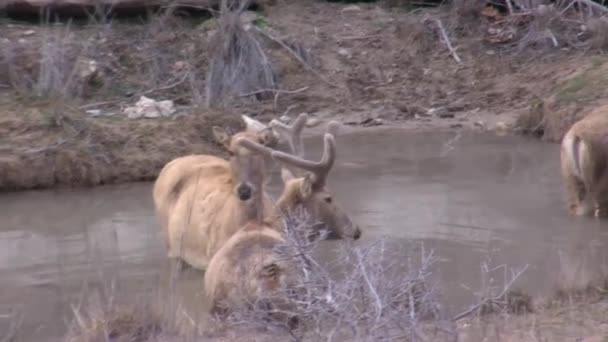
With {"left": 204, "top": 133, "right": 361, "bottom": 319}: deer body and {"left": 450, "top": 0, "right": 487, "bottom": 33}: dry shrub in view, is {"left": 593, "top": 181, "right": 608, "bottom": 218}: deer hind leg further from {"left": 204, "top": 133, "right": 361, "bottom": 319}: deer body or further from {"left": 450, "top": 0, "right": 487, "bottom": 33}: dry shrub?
{"left": 450, "top": 0, "right": 487, "bottom": 33}: dry shrub

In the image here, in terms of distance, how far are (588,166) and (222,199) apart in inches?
128

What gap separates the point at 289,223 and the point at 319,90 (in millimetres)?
10331

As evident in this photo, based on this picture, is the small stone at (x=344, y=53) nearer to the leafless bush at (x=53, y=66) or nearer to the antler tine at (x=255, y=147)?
the leafless bush at (x=53, y=66)

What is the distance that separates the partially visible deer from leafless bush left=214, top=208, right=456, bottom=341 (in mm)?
2647

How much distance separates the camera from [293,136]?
34.1ft

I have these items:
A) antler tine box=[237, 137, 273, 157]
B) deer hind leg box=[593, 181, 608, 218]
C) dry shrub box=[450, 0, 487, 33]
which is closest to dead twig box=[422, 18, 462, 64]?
dry shrub box=[450, 0, 487, 33]

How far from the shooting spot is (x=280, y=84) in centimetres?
1744

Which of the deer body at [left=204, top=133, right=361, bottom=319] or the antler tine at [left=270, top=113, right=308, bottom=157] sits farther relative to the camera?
the antler tine at [left=270, top=113, right=308, bottom=157]

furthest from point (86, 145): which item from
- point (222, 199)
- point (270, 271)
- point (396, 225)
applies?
point (270, 271)

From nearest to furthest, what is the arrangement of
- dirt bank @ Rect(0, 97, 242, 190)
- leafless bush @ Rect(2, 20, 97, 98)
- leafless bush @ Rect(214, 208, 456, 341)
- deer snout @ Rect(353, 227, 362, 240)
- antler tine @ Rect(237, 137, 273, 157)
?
leafless bush @ Rect(214, 208, 456, 341) < antler tine @ Rect(237, 137, 273, 157) < deer snout @ Rect(353, 227, 362, 240) < dirt bank @ Rect(0, 97, 242, 190) < leafless bush @ Rect(2, 20, 97, 98)

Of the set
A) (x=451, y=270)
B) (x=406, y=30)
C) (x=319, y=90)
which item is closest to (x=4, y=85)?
(x=319, y=90)

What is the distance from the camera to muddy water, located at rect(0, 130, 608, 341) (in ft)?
31.1

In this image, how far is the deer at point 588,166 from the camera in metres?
11.4

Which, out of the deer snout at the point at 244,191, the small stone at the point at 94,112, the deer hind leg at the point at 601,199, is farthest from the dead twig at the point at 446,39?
the deer snout at the point at 244,191
